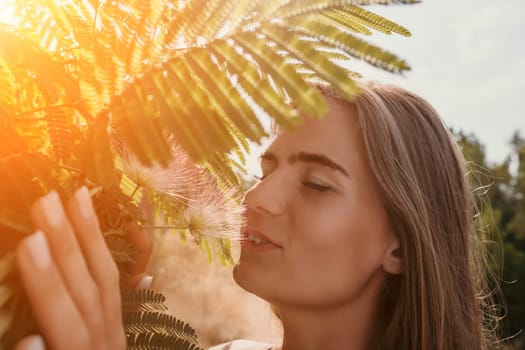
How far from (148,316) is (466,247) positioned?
215 cm

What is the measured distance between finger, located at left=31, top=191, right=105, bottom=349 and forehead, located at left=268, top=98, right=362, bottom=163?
1483 millimetres

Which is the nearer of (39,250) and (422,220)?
(39,250)

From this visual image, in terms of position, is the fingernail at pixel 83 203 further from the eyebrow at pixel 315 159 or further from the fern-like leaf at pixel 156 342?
the eyebrow at pixel 315 159

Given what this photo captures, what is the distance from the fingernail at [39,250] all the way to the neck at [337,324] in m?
1.84

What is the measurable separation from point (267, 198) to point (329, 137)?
38 centimetres

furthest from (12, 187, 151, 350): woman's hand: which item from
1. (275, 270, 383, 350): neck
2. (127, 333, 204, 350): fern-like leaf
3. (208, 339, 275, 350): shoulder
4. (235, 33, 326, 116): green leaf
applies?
(208, 339, 275, 350): shoulder

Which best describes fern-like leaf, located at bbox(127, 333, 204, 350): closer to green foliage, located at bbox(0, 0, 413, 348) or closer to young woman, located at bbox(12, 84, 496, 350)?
green foliage, located at bbox(0, 0, 413, 348)

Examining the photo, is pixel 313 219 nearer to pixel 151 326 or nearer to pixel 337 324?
pixel 337 324

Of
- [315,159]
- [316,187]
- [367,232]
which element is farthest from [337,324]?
[315,159]

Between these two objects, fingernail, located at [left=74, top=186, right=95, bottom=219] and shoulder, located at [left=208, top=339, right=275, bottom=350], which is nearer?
fingernail, located at [left=74, top=186, right=95, bottom=219]

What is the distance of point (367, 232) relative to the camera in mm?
2459

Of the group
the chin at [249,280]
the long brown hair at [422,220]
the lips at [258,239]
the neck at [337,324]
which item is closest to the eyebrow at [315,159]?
the long brown hair at [422,220]

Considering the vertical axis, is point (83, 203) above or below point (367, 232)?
above

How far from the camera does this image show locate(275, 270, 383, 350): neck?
262 centimetres
